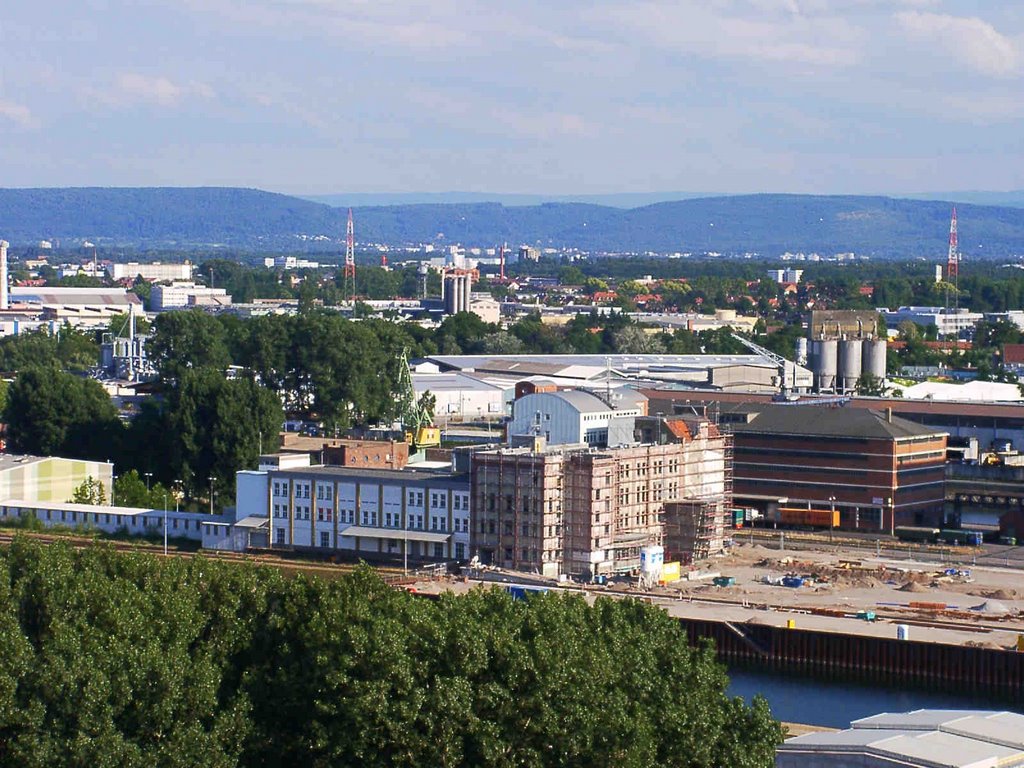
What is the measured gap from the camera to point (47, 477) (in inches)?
1756

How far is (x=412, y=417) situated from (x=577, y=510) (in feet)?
64.3

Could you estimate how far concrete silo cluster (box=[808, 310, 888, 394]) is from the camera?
62.1 m

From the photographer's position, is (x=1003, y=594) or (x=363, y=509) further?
(x=363, y=509)

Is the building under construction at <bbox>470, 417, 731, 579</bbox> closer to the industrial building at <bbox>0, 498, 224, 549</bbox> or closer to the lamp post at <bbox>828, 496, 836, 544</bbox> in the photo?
the industrial building at <bbox>0, 498, 224, 549</bbox>

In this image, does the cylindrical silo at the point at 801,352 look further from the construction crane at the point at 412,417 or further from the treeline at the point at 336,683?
the treeline at the point at 336,683

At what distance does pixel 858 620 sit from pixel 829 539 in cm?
1085

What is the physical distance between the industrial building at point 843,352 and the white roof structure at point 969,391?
137cm

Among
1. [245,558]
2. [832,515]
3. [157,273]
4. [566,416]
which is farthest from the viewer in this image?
[157,273]

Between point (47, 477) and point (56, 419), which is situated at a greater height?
point (56, 419)

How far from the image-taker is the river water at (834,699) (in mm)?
27250

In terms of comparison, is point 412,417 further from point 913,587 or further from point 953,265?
point 953,265

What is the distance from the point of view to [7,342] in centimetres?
7731

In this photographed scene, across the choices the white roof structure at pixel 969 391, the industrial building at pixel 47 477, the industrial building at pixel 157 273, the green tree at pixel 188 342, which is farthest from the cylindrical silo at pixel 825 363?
the industrial building at pixel 157 273

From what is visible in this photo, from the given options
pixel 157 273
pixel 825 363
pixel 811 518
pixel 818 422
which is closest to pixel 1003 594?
pixel 811 518
